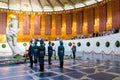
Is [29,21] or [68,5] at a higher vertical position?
[68,5]

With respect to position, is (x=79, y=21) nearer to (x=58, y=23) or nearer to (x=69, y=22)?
(x=69, y=22)

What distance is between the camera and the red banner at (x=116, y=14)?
23.1 m

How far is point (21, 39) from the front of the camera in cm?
3125

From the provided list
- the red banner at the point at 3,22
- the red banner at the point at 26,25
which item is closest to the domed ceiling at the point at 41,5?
the red banner at the point at 3,22

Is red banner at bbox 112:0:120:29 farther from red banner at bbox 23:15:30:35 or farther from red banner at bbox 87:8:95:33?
red banner at bbox 23:15:30:35

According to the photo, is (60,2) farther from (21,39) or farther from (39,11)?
(21,39)

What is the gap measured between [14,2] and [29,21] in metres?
4.29

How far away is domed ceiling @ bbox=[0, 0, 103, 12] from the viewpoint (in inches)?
1205

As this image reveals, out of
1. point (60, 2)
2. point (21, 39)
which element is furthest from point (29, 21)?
point (60, 2)

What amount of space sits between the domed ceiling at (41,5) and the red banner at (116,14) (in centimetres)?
631

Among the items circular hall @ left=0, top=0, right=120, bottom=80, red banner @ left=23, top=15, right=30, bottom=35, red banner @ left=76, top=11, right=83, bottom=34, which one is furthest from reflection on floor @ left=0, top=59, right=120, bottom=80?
red banner @ left=23, top=15, right=30, bottom=35

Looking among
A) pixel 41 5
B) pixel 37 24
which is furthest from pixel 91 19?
pixel 37 24

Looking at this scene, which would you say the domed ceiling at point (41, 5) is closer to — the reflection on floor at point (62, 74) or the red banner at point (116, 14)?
the red banner at point (116, 14)

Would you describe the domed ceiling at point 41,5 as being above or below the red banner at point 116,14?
above
